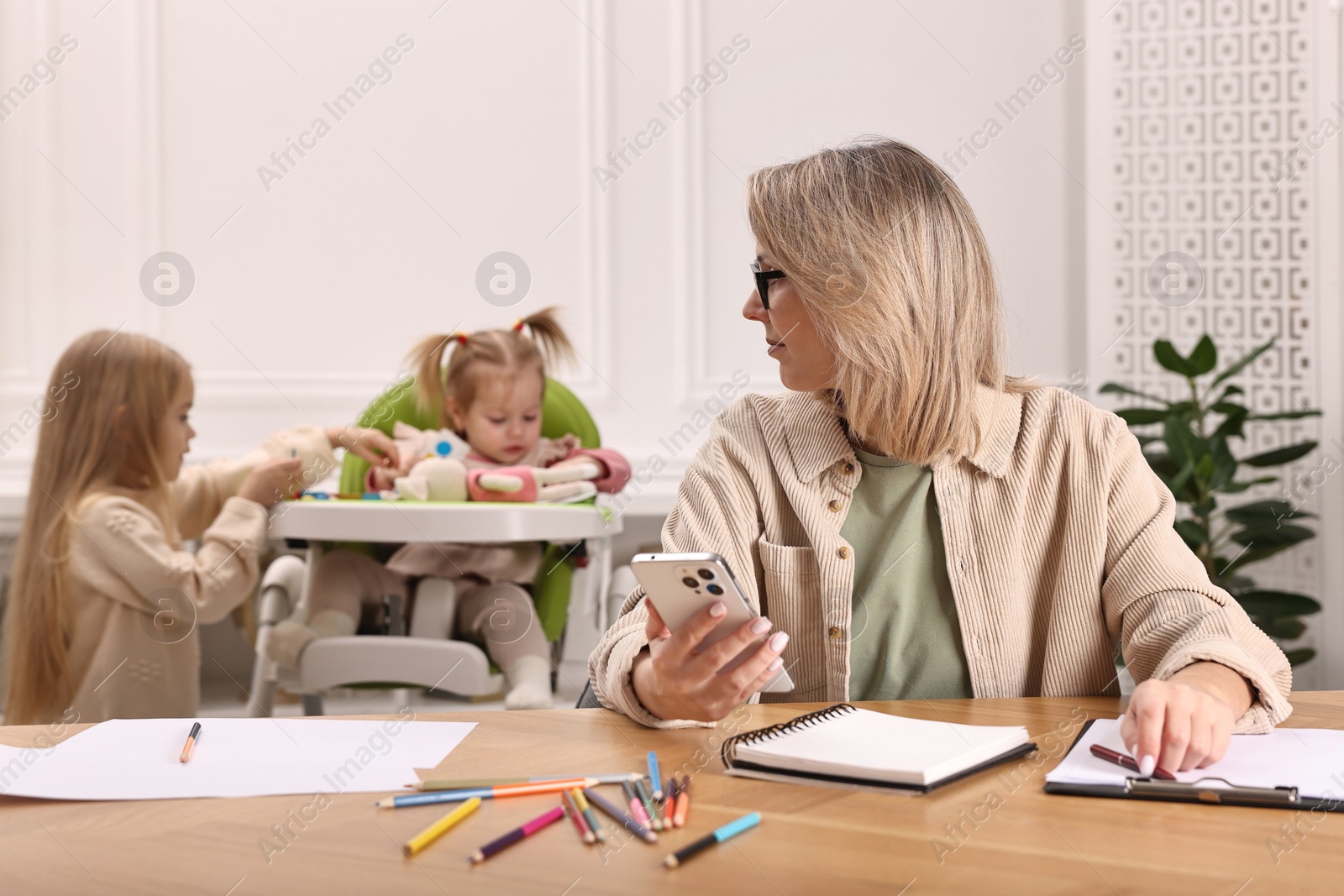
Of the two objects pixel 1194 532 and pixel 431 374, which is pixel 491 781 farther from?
pixel 1194 532

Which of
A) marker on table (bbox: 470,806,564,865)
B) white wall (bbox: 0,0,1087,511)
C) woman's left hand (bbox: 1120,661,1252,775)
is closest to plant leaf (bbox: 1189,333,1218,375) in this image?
white wall (bbox: 0,0,1087,511)

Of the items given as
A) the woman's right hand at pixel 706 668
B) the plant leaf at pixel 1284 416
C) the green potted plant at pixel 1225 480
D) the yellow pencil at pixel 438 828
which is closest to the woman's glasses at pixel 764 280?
the woman's right hand at pixel 706 668

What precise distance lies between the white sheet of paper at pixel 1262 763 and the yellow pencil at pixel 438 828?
392mm

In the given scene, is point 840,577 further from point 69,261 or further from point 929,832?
point 69,261

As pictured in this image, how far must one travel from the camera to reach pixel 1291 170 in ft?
9.45

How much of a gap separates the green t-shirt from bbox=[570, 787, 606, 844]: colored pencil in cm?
47

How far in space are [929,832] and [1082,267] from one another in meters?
2.72

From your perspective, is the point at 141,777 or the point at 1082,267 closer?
the point at 141,777

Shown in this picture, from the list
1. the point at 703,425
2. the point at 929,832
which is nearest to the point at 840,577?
the point at 929,832

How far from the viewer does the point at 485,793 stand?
0.73 meters

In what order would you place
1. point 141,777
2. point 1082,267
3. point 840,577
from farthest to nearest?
1. point 1082,267
2. point 840,577
3. point 141,777

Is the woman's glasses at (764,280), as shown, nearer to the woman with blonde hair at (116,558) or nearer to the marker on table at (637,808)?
the marker on table at (637,808)

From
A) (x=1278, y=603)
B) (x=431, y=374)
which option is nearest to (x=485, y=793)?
(x=431, y=374)

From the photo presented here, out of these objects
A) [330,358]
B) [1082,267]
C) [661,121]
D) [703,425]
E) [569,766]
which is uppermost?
[661,121]
